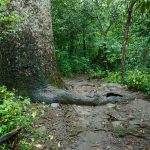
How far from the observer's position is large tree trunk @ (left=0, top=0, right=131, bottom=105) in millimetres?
6605

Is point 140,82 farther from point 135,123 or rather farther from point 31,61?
point 31,61

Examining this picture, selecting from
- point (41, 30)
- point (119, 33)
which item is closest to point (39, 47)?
point (41, 30)

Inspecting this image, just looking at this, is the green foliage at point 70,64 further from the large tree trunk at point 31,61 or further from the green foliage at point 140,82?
the large tree trunk at point 31,61

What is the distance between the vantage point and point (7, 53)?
6609mm

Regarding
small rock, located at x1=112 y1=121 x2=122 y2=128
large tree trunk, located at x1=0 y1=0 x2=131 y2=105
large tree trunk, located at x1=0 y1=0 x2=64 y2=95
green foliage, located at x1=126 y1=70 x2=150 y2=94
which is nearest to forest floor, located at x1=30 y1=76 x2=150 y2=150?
small rock, located at x1=112 y1=121 x2=122 y2=128

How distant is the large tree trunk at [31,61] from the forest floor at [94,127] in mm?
332

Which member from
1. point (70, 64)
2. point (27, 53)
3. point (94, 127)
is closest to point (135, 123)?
point (94, 127)

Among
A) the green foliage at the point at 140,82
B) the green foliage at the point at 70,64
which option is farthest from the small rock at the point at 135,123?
the green foliage at the point at 70,64

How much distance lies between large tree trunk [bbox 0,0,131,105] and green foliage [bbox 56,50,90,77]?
8.45 m

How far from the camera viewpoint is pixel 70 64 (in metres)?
16.8

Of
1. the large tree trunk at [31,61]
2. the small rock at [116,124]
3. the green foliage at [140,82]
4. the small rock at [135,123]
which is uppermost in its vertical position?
the large tree trunk at [31,61]

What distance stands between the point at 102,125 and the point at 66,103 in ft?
3.73

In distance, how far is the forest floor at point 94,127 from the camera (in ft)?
16.6

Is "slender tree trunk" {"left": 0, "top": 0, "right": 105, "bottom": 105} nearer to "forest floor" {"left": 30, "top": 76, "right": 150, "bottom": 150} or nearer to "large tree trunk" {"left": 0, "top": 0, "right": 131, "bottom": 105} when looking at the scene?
"large tree trunk" {"left": 0, "top": 0, "right": 131, "bottom": 105}
